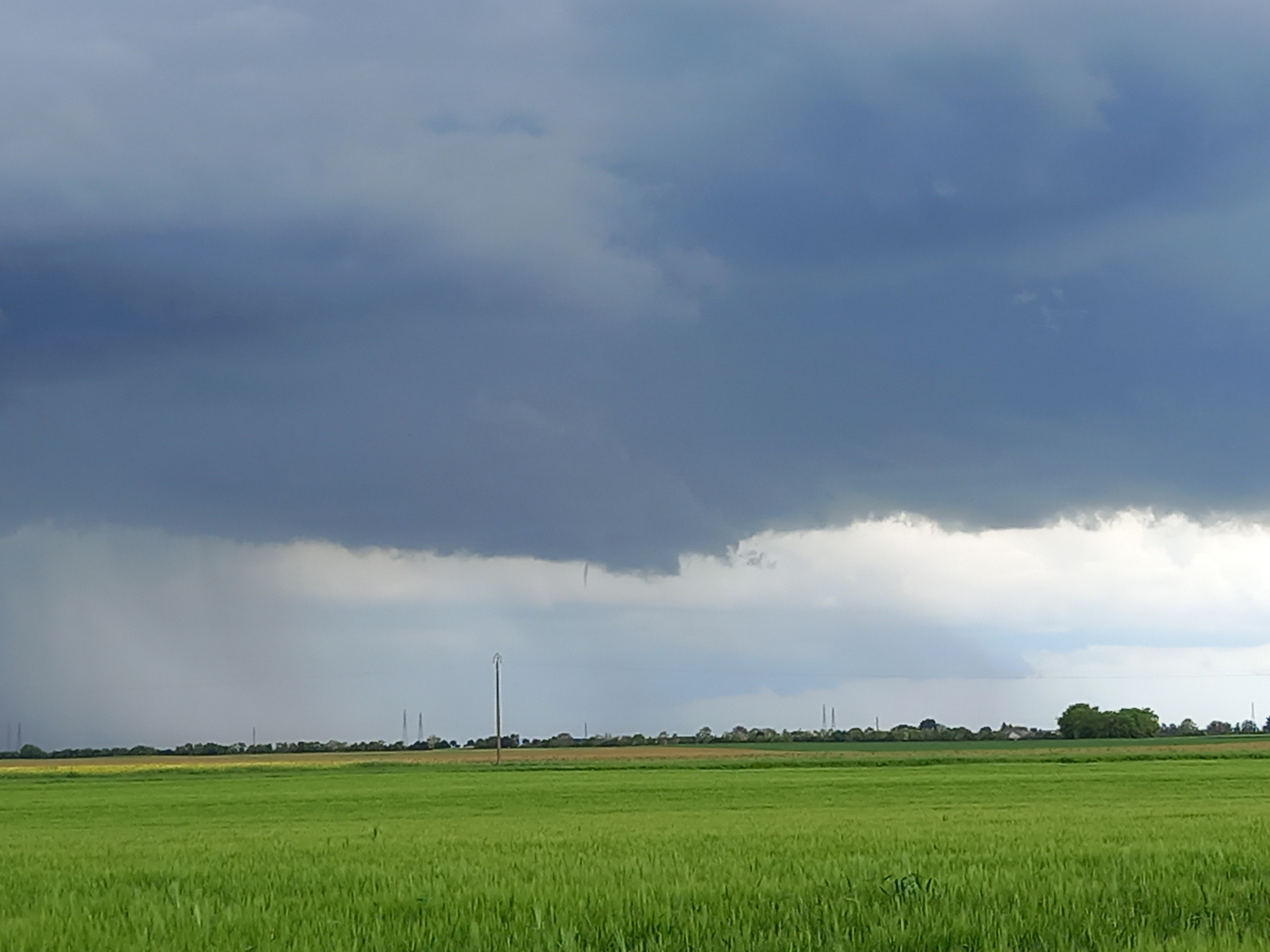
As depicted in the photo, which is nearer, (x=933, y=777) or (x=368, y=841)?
(x=368, y=841)

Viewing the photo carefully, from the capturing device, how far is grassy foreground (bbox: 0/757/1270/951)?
913 centimetres

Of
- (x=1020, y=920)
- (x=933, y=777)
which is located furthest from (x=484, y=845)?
(x=933, y=777)

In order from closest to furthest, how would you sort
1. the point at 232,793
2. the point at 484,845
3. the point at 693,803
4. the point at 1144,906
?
the point at 1144,906, the point at 484,845, the point at 693,803, the point at 232,793

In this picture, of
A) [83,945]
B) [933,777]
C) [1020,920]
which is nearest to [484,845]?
[83,945]

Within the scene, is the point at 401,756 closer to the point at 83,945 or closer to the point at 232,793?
the point at 232,793

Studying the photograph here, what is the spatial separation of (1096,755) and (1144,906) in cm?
11526

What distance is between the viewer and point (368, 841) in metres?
21.4

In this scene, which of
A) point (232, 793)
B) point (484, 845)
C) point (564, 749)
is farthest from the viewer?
point (564, 749)

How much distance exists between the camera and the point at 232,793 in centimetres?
6669

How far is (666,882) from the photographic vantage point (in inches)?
479

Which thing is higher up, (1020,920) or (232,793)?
(1020,920)

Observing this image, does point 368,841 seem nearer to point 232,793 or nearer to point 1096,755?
point 232,793

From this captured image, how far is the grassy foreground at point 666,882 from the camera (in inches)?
360

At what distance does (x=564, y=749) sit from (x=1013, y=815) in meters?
166
